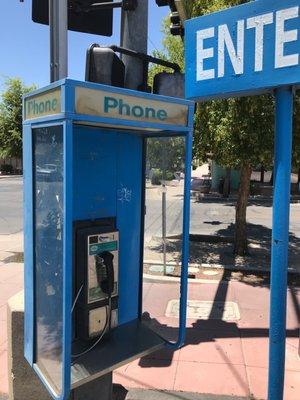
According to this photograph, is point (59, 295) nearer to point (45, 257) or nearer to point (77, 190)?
point (45, 257)

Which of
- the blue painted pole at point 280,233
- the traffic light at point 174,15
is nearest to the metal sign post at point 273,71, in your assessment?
the blue painted pole at point 280,233

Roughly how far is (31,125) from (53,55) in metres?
0.67

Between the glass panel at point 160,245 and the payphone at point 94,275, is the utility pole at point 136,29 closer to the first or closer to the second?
the glass panel at point 160,245

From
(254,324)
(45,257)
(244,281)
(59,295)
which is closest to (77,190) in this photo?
(45,257)

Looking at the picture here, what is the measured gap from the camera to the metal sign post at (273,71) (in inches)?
94.2

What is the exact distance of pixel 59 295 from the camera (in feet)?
9.52

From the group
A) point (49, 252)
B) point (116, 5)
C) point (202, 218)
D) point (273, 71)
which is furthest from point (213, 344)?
point (202, 218)

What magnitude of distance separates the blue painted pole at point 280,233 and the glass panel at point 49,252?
1.34 metres

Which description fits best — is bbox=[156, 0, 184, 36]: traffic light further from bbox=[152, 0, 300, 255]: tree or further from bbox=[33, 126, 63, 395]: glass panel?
bbox=[33, 126, 63, 395]: glass panel

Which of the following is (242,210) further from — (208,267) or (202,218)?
(202,218)

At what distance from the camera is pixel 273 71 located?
7.97 ft

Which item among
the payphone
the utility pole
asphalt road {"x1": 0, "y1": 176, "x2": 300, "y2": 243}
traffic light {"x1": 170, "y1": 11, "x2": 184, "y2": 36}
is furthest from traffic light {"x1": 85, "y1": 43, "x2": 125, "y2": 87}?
asphalt road {"x1": 0, "y1": 176, "x2": 300, "y2": 243}

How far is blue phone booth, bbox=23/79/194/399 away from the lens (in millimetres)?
2559

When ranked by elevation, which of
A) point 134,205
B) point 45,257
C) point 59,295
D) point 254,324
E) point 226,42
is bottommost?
point 254,324
